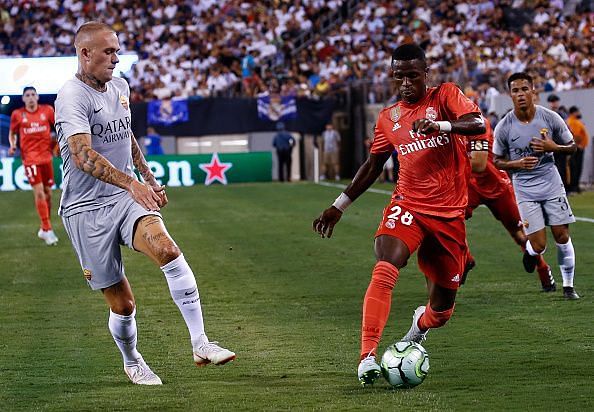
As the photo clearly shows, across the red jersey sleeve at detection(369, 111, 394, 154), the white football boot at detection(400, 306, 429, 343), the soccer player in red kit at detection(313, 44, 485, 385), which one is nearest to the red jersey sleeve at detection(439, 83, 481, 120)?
the soccer player in red kit at detection(313, 44, 485, 385)

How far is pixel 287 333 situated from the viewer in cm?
1054

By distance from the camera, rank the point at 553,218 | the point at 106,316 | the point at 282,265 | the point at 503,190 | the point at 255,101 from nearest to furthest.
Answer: the point at 106,316, the point at 553,218, the point at 503,190, the point at 282,265, the point at 255,101

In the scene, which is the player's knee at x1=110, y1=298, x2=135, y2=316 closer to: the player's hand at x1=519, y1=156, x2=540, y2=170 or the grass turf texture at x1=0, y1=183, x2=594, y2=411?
the grass turf texture at x1=0, y1=183, x2=594, y2=411

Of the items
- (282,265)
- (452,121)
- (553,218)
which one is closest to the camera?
(452,121)

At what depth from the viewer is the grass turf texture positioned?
7645 mm

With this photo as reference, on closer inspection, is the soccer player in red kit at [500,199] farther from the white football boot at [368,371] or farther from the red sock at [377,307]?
the white football boot at [368,371]

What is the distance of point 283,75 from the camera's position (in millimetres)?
42375

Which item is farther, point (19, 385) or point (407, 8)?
point (407, 8)

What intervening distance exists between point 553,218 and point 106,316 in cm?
453

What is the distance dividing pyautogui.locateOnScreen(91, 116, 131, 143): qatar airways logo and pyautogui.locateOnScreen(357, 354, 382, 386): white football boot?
2.08 meters

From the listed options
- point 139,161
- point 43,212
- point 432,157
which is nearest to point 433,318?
point 432,157

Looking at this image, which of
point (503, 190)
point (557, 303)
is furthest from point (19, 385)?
point (503, 190)

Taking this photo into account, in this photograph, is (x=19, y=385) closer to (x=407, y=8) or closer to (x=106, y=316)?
(x=106, y=316)

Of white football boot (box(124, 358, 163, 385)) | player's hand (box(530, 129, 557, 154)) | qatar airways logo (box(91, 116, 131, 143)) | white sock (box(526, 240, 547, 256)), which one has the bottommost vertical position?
white sock (box(526, 240, 547, 256))
